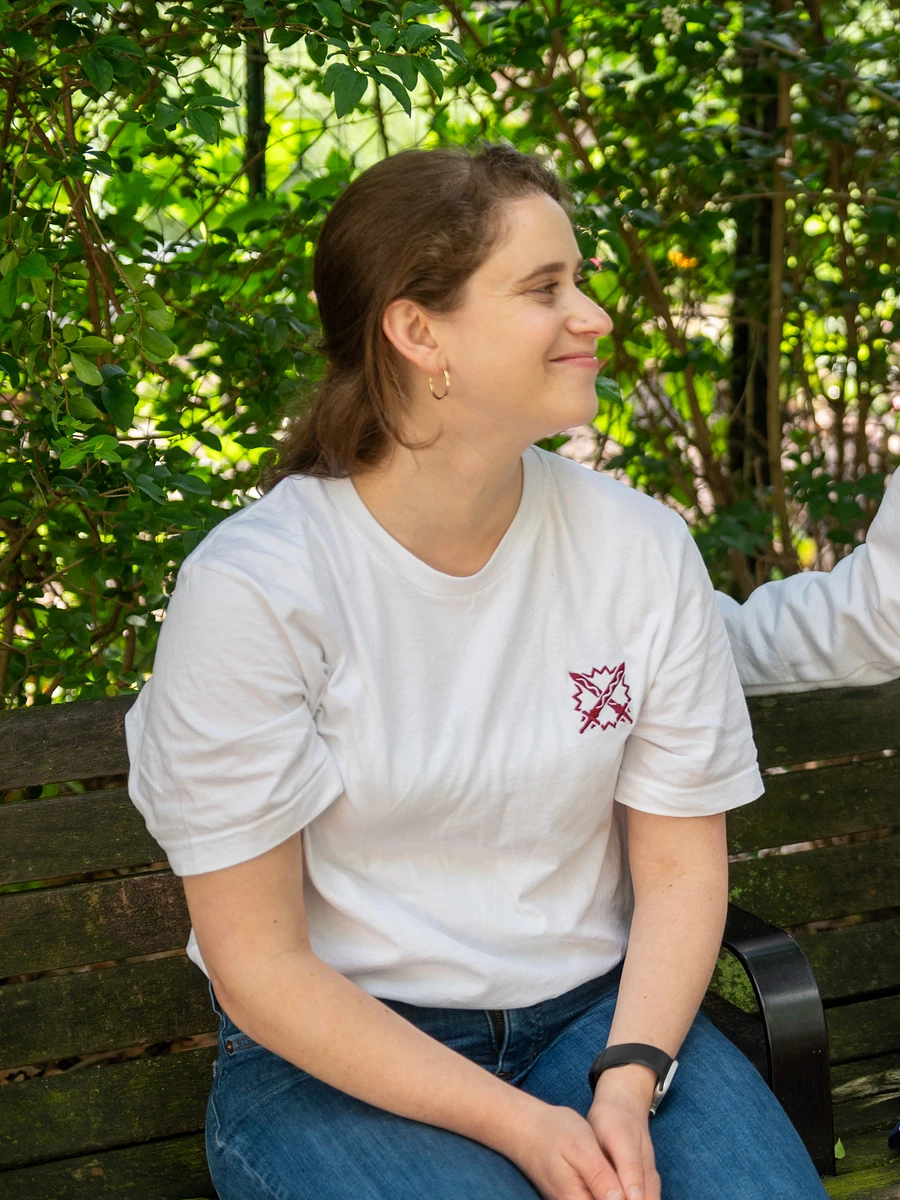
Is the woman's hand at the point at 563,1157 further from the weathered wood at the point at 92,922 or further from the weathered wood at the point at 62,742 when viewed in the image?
the weathered wood at the point at 62,742

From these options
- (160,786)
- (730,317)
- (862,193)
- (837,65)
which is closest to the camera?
(160,786)

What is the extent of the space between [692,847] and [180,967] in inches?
32.3

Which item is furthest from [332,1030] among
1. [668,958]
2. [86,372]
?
[86,372]

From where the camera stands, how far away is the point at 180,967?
2.15 metres

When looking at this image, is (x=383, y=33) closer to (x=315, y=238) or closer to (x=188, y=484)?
(x=188, y=484)

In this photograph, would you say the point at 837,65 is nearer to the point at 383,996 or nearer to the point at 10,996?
the point at 383,996

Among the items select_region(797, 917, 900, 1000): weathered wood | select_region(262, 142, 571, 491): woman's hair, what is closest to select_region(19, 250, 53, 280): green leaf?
select_region(262, 142, 571, 491): woman's hair

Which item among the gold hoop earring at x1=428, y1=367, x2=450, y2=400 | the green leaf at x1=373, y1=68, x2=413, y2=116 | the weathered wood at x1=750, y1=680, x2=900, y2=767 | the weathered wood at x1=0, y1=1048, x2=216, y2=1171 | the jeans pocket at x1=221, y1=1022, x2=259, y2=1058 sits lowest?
the weathered wood at x1=0, y1=1048, x2=216, y2=1171

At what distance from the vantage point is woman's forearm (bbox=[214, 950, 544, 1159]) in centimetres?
165

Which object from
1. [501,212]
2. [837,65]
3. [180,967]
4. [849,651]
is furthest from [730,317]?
[180,967]

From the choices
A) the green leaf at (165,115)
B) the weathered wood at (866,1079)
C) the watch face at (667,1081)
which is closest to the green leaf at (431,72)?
the green leaf at (165,115)

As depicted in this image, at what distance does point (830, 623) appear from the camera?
2.17 meters

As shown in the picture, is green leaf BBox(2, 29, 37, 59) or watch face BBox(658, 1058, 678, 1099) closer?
watch face BBox(658, 1058, 678, 1099)

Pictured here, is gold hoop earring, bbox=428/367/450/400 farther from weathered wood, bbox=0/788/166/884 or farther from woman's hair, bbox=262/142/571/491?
weathered wood, bbox=0/788/166/884
